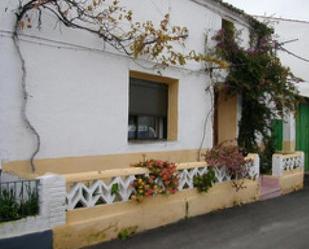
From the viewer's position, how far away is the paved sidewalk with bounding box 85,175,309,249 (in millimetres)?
6602

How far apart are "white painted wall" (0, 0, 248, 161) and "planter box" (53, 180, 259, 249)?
1.47m

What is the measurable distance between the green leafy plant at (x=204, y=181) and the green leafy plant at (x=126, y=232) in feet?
5.89

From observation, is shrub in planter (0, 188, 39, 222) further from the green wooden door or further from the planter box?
the green wooden door

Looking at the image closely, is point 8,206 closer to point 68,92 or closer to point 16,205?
point 16,205

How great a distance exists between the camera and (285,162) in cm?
1171

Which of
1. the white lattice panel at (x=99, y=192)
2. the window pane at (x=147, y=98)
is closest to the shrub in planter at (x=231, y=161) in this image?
the window pane at (x=147, y=98)

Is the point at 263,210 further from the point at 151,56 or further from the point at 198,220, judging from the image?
the point at 151,56

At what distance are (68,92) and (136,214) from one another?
231cm

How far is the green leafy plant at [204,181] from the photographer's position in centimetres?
835

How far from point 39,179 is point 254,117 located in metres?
8.01

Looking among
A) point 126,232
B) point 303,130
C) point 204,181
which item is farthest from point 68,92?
point 303,130

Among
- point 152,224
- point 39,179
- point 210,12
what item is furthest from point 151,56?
point 39,179

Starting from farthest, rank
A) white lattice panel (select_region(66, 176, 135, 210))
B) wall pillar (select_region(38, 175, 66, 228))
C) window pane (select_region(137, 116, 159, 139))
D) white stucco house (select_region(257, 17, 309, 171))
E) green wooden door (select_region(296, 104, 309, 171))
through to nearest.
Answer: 1. white stucco house (select_region(257, 17, 309, 171))
2. green wooden door (select_region(296, 104, 309, 171))
3. window pane (select_region(137, 116, 159, 139))
4. white lattice panel (select_region(66, 176, 135, 210))
5. wall pillar (select_region(38, 175, 66, 228))

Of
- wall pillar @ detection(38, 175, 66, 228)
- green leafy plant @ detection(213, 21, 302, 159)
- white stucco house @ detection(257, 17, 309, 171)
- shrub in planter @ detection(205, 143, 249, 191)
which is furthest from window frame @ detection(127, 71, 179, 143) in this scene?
white stucco house @ detection(257, 17, 309, 171)
